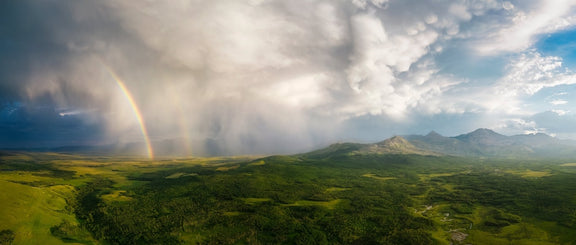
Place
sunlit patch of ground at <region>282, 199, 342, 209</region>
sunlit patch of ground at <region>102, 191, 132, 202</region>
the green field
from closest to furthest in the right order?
the green field → sunlit patch of ground at <region>282, 199, 342, 209</region> → sunlit patch of ground at <region>102, 191, 132, 202</region>

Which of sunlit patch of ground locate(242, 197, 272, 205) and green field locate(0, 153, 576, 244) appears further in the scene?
sunlit patch of ground locate(242, 197, 272, 205)

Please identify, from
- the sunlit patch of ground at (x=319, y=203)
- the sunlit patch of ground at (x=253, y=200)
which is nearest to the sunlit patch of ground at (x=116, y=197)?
the sunlit patch of ground at (x=253, y=200)

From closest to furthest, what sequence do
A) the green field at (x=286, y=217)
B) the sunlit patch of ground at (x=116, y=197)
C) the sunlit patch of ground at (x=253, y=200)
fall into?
the green field at (x=286, y=217) → the sunlit patch of ground at (x=253, y=200) → the sunlit patch of ground at (x=116, y=197)

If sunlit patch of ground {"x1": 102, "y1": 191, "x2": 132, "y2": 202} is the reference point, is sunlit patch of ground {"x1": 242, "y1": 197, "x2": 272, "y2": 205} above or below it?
below

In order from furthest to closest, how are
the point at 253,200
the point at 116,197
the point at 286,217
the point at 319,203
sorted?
the point at 116,197 → the point at 253,200 → the point at 319,203 → the point at 286,217

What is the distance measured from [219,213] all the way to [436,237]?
109 meters

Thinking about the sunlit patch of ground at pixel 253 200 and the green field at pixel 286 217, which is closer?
the green field at pixel 286 217

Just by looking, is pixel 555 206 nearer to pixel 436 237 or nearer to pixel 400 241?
pixel 436 237

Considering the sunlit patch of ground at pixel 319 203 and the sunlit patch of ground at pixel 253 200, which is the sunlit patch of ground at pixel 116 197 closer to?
the sunlit patch of ground at pixel 253 200

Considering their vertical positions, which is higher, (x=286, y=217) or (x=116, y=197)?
(x=116, y=197)

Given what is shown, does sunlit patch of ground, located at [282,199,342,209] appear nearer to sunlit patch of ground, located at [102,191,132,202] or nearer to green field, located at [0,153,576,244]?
green field, located at [0,153,576,244]

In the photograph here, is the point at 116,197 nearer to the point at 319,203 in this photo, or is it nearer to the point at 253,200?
the point at 253,200

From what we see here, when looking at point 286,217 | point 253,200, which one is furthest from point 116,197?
point 286,217

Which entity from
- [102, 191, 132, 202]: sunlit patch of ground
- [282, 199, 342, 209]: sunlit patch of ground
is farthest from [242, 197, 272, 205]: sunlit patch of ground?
[102, 191, 132, 202]: sunlit patch of ground
